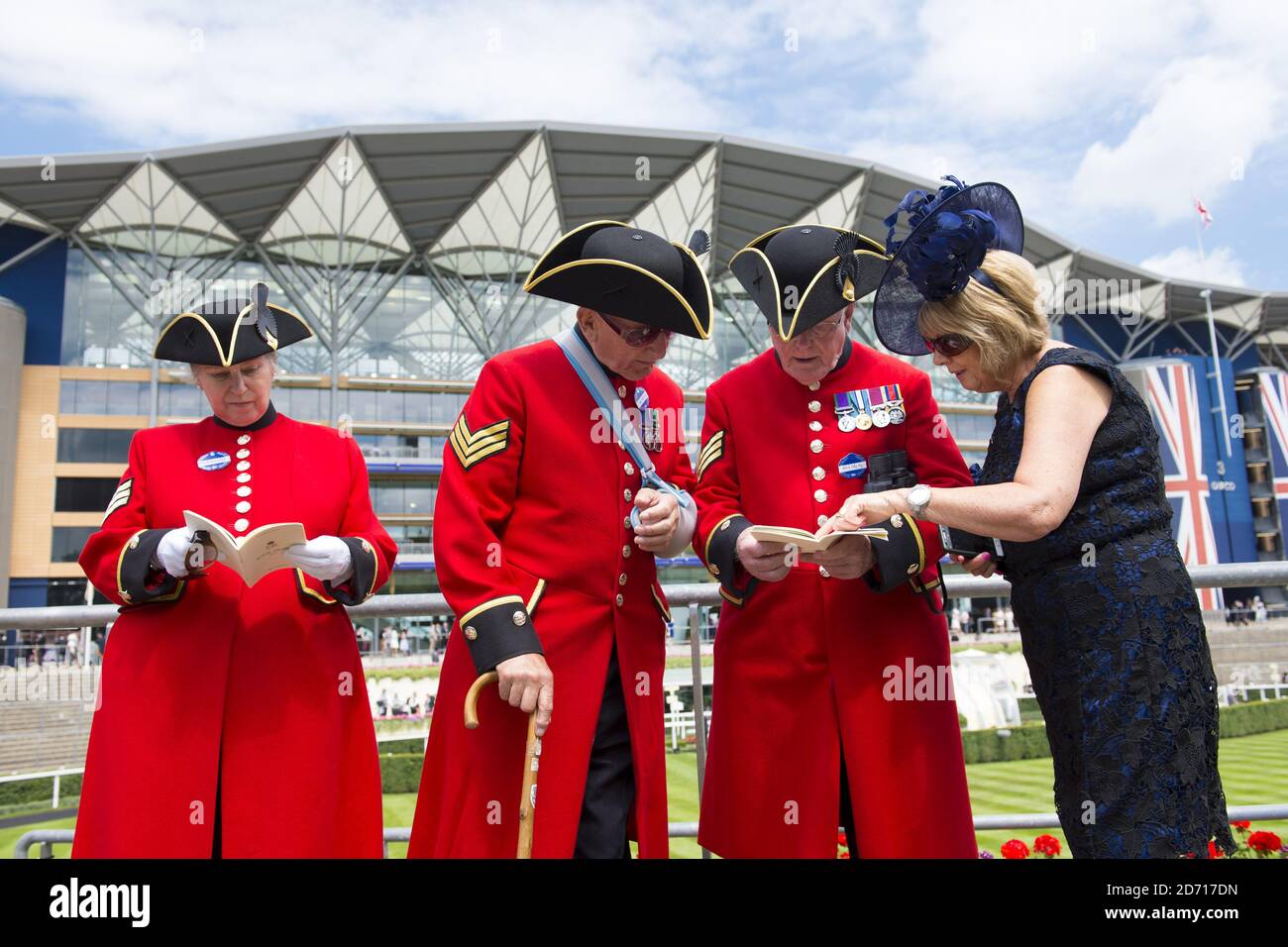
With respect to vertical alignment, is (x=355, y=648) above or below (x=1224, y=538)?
below

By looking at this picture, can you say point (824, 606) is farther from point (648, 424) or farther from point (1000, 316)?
point (1000, 316)

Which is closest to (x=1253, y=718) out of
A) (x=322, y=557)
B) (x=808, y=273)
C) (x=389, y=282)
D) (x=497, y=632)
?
(x=808, y=273)

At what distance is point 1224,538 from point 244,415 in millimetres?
55696

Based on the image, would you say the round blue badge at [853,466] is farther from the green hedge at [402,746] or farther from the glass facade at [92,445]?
the glass facade at [92,445]

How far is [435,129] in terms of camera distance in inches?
1428

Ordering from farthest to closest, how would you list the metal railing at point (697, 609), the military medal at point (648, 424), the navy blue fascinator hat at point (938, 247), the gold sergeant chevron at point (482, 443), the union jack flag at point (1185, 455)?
the union jack flag at point (1185, 455) < the metal railing at point (697, 609) < the military medal at point (648, 424) < the gold sergeant chevron at point (482, 443) < the navy blue fascinator hat at point (938, 247)

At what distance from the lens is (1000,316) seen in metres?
2.50

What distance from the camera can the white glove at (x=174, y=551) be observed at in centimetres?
288

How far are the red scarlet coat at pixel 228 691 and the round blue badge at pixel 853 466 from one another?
5.18 feet

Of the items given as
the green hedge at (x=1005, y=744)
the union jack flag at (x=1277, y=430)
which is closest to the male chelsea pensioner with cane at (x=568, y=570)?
the green hedge at (x=1005, y=744)
